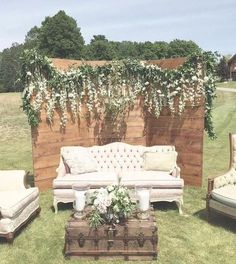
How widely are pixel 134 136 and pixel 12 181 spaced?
3761 mm

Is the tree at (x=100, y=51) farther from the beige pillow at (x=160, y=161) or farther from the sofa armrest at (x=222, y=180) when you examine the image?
the sofa armrest at (x=222, y=180)

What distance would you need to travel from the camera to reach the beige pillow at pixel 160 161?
845 cm

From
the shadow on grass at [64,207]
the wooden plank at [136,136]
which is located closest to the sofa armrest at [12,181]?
the shadow on grass at [64,207]

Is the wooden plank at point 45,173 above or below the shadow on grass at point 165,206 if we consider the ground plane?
above

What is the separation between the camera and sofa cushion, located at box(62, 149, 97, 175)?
8.43 meters

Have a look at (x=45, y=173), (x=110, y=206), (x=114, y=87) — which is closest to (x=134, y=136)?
(x=114, y=87)

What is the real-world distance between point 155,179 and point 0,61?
71.6m

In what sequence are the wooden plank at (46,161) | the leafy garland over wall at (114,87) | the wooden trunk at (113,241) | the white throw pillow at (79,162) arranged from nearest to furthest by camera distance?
1. the wooden trunk at (113,241)
2. the white throw pillow at (79,162)
3. the leafy garland over wall at (114,87)
4. the wooden plank at (46,161)

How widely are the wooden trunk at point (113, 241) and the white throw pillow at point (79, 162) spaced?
2.61 metres

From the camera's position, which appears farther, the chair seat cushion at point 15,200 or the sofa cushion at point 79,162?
the sofa cushion at point 79,162

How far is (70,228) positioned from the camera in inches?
227

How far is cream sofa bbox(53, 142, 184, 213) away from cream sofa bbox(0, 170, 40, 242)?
2.33 feet

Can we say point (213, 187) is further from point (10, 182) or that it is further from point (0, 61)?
point (0, 61)

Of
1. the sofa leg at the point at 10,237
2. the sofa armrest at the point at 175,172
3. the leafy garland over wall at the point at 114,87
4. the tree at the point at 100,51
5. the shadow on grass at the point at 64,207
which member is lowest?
the shadow on grass at the point at 64,207
